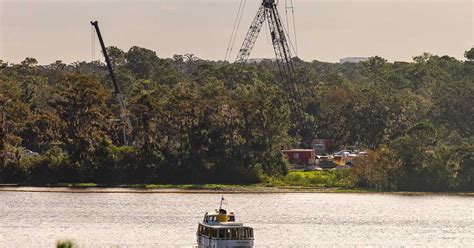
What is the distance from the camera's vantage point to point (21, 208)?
134 meters

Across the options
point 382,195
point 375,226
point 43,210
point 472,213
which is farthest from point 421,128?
point 43,210

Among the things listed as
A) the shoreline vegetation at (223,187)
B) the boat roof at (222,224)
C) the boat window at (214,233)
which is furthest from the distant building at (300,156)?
the boat window at (214,233)

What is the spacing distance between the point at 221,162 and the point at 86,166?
19.1 metres

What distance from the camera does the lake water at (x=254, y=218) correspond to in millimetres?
106875

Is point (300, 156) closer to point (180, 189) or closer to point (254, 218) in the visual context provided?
point (180, 189)

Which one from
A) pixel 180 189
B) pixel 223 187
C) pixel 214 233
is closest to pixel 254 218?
pixel 214 233

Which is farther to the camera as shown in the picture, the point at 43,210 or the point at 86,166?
the point at 86,166

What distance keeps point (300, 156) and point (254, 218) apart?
72.1 meters

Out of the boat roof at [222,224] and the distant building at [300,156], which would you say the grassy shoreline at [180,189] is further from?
the boat roof at [222,224]

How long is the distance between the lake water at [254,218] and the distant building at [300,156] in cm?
3879

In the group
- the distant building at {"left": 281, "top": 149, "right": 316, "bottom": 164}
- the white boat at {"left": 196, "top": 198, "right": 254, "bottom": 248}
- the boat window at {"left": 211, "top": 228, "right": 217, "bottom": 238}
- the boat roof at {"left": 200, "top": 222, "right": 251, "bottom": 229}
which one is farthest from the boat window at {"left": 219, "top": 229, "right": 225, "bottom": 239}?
the distant building at {"left": 281, "top": 149, "right": 316, "bottom": 164}

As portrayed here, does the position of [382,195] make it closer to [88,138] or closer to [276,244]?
[88,138]

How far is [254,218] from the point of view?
415 feet

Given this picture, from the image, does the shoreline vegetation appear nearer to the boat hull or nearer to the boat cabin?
the boat cabin
